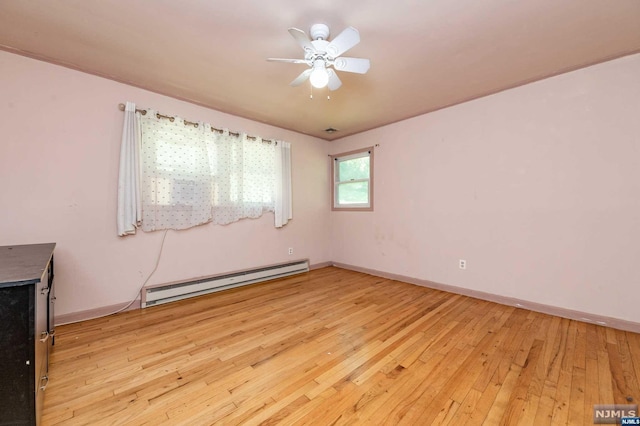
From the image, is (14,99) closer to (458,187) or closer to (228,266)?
(228,266)

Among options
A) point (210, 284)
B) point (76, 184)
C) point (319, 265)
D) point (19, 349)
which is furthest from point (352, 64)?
point (319, 265)

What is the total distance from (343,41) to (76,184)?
2.81 metres

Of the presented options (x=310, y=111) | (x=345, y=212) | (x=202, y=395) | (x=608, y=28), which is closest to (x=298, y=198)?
(x=345, y=212)

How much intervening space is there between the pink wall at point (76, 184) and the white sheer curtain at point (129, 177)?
90 millimetres

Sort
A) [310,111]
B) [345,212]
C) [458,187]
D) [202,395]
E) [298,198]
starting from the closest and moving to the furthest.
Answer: [202,395] < [458,187] < [310,111] < [298,198] < [345,212]

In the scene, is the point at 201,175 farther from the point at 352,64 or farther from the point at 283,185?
the point at 352,64

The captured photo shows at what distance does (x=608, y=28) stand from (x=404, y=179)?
7.61ft

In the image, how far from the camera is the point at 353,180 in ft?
15.1

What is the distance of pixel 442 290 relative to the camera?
11.2 feet

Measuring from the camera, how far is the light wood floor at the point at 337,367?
1356 mm

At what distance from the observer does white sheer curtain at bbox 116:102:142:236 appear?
264 centimetres

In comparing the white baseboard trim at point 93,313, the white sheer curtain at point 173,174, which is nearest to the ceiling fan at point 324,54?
the white sheer curtain at point 173,174

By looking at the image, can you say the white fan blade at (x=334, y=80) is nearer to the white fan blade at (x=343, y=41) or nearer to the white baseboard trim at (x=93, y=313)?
the white fan blade at (x=343, y=41)

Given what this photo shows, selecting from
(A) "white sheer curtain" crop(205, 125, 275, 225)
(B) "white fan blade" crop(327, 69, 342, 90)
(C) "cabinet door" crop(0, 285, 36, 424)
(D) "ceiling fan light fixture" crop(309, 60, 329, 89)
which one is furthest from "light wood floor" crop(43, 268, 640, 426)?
(B) "white fan blade" crop(327, 69, 342, 90)
